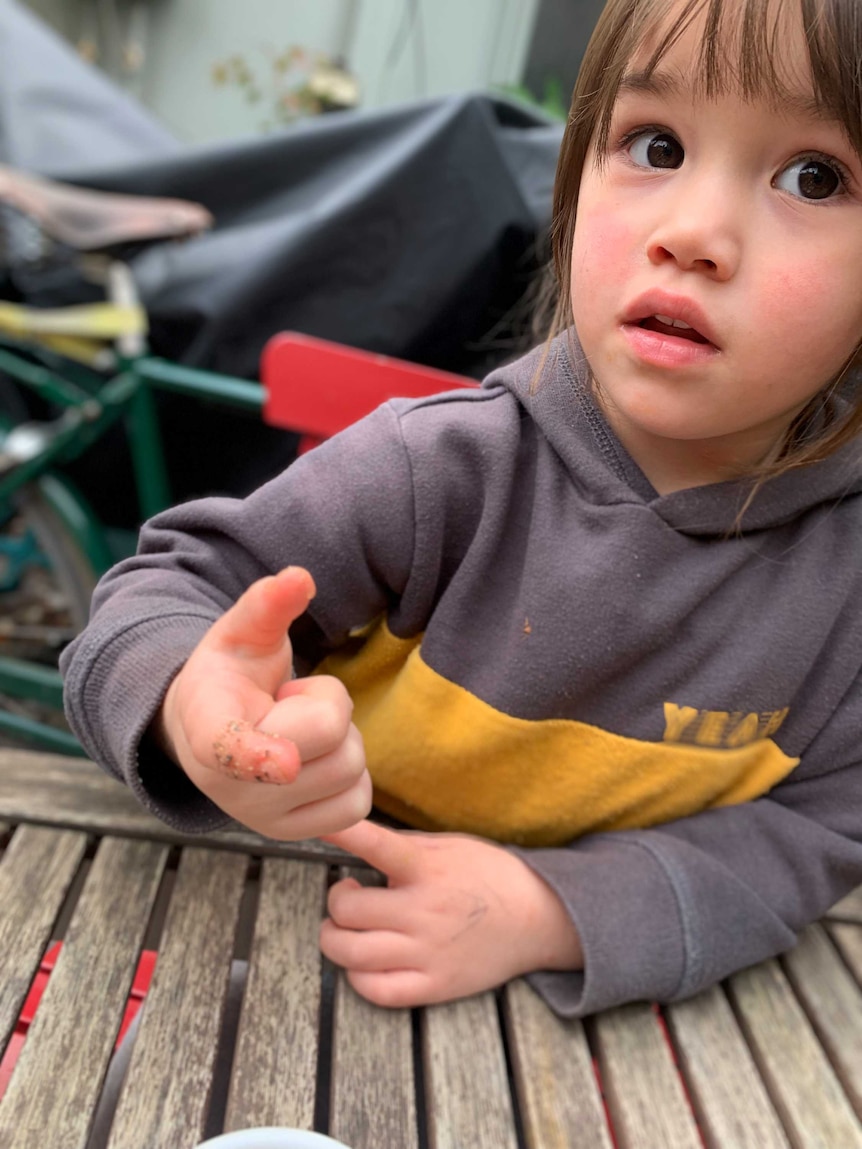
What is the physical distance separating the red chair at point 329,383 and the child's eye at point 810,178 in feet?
2.23

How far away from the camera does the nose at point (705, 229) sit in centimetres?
55

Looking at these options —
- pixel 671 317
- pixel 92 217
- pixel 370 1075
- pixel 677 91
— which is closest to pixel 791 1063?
pixel 370 1075

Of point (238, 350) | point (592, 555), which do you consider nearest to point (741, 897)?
point (592, 555)

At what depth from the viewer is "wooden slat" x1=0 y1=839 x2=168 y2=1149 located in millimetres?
527

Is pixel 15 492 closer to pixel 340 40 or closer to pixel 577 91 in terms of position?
pixel 577 91

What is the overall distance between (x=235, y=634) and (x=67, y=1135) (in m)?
0.28

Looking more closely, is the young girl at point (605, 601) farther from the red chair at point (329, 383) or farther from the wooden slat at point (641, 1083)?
the red chair at point (329, 383)

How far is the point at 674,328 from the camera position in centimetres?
59

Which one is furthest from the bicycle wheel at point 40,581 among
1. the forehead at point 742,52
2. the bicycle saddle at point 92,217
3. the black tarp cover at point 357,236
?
the forehead at point 742,52

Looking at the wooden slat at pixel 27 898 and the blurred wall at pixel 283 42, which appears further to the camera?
the blurred wall at pixel 283 42

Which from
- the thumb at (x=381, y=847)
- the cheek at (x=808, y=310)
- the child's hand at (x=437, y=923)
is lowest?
the child's hand at (x=437, y=923)

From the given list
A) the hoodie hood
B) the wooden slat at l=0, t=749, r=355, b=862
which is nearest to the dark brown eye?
the hoodie hood

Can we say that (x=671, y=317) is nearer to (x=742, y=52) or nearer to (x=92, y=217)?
(x=742, y=52)

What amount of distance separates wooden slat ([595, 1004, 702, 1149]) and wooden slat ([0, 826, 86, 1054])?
37cm
